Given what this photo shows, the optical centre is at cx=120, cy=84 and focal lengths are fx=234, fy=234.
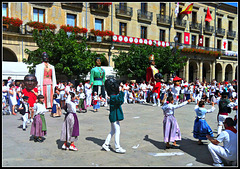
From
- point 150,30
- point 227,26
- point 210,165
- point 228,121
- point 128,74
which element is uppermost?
point 227,26

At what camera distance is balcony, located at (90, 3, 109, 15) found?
2286 centimetres

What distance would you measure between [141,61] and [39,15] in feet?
31.6

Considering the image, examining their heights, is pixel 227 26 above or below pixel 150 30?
above

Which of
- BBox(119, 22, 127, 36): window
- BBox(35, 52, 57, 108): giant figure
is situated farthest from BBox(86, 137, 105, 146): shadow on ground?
BBox(119, 22, 127, 36): window

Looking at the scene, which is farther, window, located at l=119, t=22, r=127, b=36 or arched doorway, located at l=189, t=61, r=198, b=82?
arched doorway, located at l=189, t=61, r=198, b=82

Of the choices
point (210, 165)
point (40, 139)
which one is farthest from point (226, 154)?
point (40, 139)

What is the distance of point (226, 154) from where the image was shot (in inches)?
174

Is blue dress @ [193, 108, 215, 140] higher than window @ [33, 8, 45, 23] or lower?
lower

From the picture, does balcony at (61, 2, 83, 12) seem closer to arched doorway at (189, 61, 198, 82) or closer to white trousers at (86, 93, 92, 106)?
white trousers at (86, 93, 92, 106)

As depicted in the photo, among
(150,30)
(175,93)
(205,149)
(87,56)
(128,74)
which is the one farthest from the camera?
(150,30)

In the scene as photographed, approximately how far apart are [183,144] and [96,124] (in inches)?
131

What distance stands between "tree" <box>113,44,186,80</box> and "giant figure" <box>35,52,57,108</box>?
1086cm

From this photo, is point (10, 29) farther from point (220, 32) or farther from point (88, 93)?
point (220, 32)

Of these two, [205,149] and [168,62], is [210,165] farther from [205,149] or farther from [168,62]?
[168,62]
